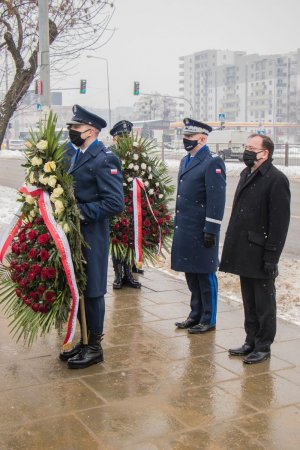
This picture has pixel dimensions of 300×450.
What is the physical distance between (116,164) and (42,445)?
215 centimetres

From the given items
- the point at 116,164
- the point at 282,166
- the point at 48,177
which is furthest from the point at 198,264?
the point at 282,166

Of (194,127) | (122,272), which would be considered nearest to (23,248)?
(194,127)

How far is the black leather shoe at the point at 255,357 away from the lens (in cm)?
498

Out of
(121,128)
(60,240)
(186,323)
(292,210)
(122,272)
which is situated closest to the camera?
(60,240)

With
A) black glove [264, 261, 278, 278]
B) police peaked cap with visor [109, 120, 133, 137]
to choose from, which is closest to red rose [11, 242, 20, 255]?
black glove [264, 261, 278, 278]

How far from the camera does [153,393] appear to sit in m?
4.38

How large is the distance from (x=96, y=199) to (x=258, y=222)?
126 centimetres

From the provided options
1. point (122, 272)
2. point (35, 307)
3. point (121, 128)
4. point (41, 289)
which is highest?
point (121, 128)

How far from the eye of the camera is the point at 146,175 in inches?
291

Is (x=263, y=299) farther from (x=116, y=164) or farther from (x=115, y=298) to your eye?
(x=115, y=298)

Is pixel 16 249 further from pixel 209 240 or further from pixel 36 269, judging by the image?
pixel 209 240

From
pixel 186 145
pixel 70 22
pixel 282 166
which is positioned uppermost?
pixel 70 22

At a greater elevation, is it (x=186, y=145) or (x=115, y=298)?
(x=186, y=145)

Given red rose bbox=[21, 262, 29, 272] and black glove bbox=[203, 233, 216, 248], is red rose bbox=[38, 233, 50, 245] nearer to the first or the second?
red rose bbox=[21, 262, 29, 272]
